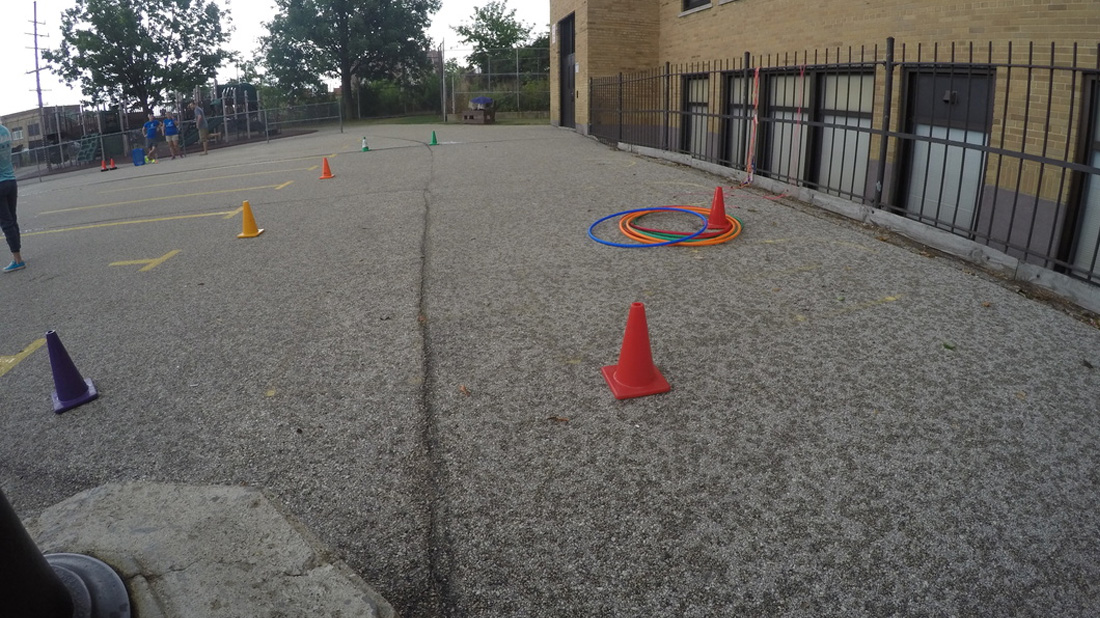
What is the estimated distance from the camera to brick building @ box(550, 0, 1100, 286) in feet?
23.2

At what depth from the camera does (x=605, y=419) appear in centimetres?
383

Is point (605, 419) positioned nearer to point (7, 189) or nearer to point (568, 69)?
point (7, 189)

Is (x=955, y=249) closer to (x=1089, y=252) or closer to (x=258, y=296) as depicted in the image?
(x=1089, y=252)

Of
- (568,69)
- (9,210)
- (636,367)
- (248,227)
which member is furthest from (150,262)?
(568,69)

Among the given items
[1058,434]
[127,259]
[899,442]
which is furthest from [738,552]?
[127,259]

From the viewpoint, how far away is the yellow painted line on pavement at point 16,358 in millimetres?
5168

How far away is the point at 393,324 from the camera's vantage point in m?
5.38

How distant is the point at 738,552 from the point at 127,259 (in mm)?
8135

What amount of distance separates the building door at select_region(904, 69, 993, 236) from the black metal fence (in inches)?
0.7

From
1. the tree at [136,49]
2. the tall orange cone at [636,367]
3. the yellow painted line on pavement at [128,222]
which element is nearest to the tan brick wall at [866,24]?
the tall orange cone at [636,367]

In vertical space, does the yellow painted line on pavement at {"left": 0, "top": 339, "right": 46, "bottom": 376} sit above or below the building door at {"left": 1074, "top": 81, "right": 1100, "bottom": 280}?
below

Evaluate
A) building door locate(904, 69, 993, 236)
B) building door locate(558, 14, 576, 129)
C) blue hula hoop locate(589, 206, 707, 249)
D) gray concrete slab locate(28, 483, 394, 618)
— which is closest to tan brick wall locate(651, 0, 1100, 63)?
building door locate(904, 69, 993, 236)

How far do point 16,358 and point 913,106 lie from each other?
1090cm

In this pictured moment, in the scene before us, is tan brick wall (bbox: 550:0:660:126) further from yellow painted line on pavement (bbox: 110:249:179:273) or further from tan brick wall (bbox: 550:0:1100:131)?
yellow painted line on pavement (bbox: 110:249:179:273)
